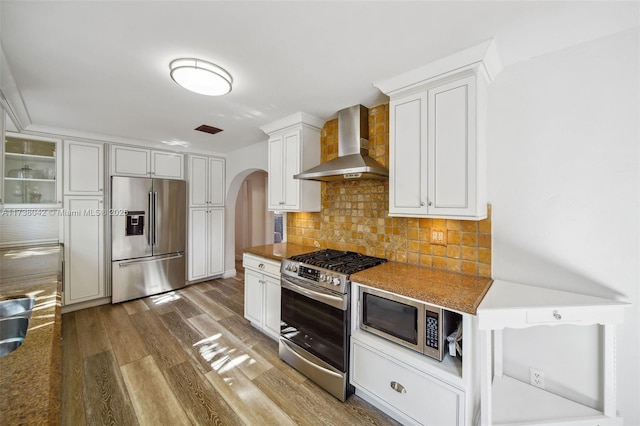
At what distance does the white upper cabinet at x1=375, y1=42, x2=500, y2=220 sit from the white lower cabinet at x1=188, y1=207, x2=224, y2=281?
141 inches

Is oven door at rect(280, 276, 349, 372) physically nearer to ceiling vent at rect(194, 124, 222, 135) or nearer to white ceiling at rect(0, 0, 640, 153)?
white ceiling at rect(0, 0, 640, 153)

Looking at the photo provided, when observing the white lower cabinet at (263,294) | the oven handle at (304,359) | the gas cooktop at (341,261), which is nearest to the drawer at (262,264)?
the white lower cabinet at (263,294)

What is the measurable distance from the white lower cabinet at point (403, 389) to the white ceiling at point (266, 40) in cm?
200

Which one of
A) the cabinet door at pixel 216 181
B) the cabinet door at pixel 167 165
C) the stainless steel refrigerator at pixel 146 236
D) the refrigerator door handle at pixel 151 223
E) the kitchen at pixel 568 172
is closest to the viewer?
the kitchen at pixel 568 172

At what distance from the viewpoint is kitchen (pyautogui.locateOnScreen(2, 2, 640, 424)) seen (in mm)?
1394

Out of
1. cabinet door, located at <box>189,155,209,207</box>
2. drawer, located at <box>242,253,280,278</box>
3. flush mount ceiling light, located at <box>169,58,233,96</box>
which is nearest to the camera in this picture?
flush mount ceiling light, located at <box>169,58,233,96</box>

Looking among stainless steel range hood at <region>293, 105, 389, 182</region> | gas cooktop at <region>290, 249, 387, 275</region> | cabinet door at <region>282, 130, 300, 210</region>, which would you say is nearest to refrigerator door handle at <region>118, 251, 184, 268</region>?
cabinet door at <region>282, 130, 300, 210</region>

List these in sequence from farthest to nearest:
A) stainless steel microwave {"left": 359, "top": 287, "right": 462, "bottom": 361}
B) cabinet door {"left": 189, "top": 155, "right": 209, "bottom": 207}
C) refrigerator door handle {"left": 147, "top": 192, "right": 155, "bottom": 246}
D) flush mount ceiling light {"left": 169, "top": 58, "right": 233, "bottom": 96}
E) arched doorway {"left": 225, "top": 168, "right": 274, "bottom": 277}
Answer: arched doorway {"left": 225, "top": 168, "right": 274, "bottom": 277} → cabinet door {"left": 189, "top": 155, "right": 209, "bottom": 207} → refrigerator door handle {"left": 147, "top": 192, "right": 155, "bottom": 246} → flush mount ceiling light {"left": 169, "top": 58, "right": 233, "bottom": 96} → stainless steel microwave {"left": 359, "top": 287, "right": 462, "bottom": 361}

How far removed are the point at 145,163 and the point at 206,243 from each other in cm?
159

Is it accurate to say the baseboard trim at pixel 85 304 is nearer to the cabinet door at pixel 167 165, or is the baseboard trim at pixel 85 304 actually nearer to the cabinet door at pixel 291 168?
the cabinet door at pixel 167 165

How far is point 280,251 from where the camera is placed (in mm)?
2811

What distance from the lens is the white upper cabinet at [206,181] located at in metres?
4.37

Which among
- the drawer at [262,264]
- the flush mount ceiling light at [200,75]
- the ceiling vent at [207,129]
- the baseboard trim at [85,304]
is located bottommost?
the baseboard trim at [85,304]

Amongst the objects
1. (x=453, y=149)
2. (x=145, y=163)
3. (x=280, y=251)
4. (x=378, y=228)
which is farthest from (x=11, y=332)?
(x=145, y=163)
